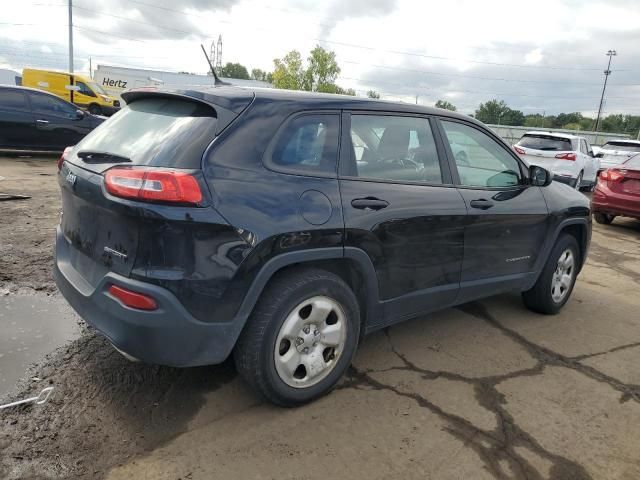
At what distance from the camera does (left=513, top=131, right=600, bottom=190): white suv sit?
13.0 meters

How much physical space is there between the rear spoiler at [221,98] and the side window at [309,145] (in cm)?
26

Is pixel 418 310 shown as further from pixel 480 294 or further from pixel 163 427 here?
pixel 163 427

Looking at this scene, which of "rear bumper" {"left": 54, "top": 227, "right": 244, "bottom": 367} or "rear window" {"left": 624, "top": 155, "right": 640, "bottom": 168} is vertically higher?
"rear window" {"left": 624, "top": 155, "right": 640, "bottom": 168}

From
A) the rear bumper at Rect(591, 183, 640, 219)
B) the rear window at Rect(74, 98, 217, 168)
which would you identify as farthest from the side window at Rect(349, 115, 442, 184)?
the rear bumper at Rect(591, 183, 640, 219)

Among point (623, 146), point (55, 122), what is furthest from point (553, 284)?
point (623, 146)

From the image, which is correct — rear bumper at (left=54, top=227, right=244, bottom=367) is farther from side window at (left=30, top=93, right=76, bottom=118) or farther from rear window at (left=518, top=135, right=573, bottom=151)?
rear window at (left=518, top=135, right=573, bottom=151)

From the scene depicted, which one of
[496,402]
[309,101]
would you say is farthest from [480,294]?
[309,101]

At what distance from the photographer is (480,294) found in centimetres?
386

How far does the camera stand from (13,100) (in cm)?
1133

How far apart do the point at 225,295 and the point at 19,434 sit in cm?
120

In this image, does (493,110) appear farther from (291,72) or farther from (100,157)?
(100,157)

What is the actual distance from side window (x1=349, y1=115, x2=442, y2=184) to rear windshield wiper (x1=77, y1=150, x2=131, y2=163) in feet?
4.08

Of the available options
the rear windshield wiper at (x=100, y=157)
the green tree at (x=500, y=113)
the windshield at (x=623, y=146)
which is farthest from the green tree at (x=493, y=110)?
the rear windshield wiper at (x=100, y=157)

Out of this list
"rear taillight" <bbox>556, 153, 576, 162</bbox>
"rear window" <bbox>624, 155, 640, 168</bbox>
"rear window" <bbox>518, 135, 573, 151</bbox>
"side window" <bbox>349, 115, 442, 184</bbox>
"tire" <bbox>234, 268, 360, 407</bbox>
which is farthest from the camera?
"rear window" <bbox>518, 135, 573, 151</bbox>
